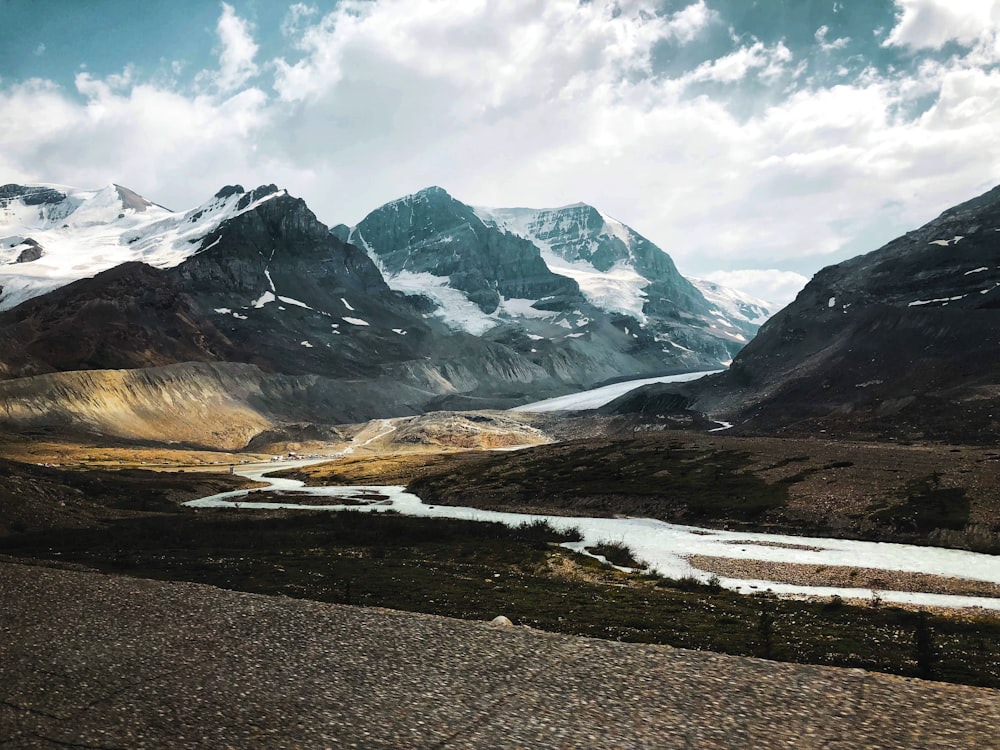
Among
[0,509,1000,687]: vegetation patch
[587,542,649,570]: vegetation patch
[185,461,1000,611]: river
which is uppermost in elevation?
[0,509,1000,687]: vegetation patch

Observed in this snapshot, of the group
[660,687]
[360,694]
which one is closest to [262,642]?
[360,694]

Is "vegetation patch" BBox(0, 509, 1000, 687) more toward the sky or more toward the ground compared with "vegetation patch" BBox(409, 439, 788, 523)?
more toward the sky

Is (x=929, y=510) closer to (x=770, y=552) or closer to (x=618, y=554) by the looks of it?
(x=770, y=552)

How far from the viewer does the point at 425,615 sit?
26453 mm

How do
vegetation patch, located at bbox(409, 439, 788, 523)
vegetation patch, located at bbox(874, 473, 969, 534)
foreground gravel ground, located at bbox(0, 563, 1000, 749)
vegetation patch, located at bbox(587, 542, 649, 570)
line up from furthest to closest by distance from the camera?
vegetation patch, located at bbox(409, 439, 788, 523), vegetation patch, located at bbox(874, 473, 969, 534), vegetation patch, located at bbox(587, 542, 649, 570), foreground gravel ground, located at bbox(0, 563, 1000, 749)

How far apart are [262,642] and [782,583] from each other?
127 ft

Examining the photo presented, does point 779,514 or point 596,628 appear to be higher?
point 596,628

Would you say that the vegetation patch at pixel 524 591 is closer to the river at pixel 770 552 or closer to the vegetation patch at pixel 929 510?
the river at pixel 770 552

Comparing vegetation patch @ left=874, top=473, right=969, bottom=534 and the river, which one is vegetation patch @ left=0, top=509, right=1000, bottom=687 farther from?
vegetation patch @ left=874, top=473, right=969, bottom=534

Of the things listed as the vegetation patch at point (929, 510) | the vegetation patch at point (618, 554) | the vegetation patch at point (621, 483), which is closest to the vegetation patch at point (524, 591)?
the vegetation patch at point (618, 554)

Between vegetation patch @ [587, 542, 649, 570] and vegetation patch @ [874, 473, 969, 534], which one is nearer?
vegetation patch @ [587, 542, 649, 570]

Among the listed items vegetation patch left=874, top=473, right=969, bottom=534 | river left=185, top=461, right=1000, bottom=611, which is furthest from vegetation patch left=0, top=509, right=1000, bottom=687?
vegetation patch left=874, top=473, right=969, bottom=534

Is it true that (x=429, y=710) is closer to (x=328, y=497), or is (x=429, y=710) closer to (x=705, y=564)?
(x=705, y=564)

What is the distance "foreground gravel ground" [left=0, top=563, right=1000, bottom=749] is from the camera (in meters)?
15.3
